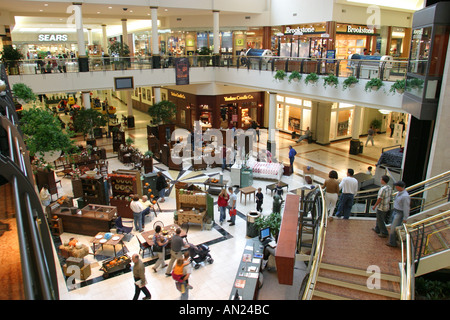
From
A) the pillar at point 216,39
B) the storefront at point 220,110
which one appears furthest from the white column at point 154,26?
the storefront at point 220,110

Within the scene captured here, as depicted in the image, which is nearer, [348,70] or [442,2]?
[442,2]

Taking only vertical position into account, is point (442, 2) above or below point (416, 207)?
above

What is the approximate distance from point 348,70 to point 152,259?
416 inches

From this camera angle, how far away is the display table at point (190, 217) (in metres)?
10.9

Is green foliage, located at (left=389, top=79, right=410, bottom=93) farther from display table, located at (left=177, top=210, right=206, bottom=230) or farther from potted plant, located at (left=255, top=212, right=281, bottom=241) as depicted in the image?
display table, located at (left=177, top=210, right=206, bottom=230)

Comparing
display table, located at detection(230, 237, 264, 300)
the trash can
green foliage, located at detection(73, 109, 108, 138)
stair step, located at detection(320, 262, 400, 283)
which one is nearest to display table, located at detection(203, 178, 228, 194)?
the trash can

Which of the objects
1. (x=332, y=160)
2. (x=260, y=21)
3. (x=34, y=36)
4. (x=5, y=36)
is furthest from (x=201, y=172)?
(x=34, y=36)

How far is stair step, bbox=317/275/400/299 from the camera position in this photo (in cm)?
591

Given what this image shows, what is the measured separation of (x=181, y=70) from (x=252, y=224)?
13.0 meters

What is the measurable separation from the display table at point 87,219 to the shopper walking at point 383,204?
23.8ft

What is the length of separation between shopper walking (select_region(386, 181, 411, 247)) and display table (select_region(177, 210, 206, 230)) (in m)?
5.52
